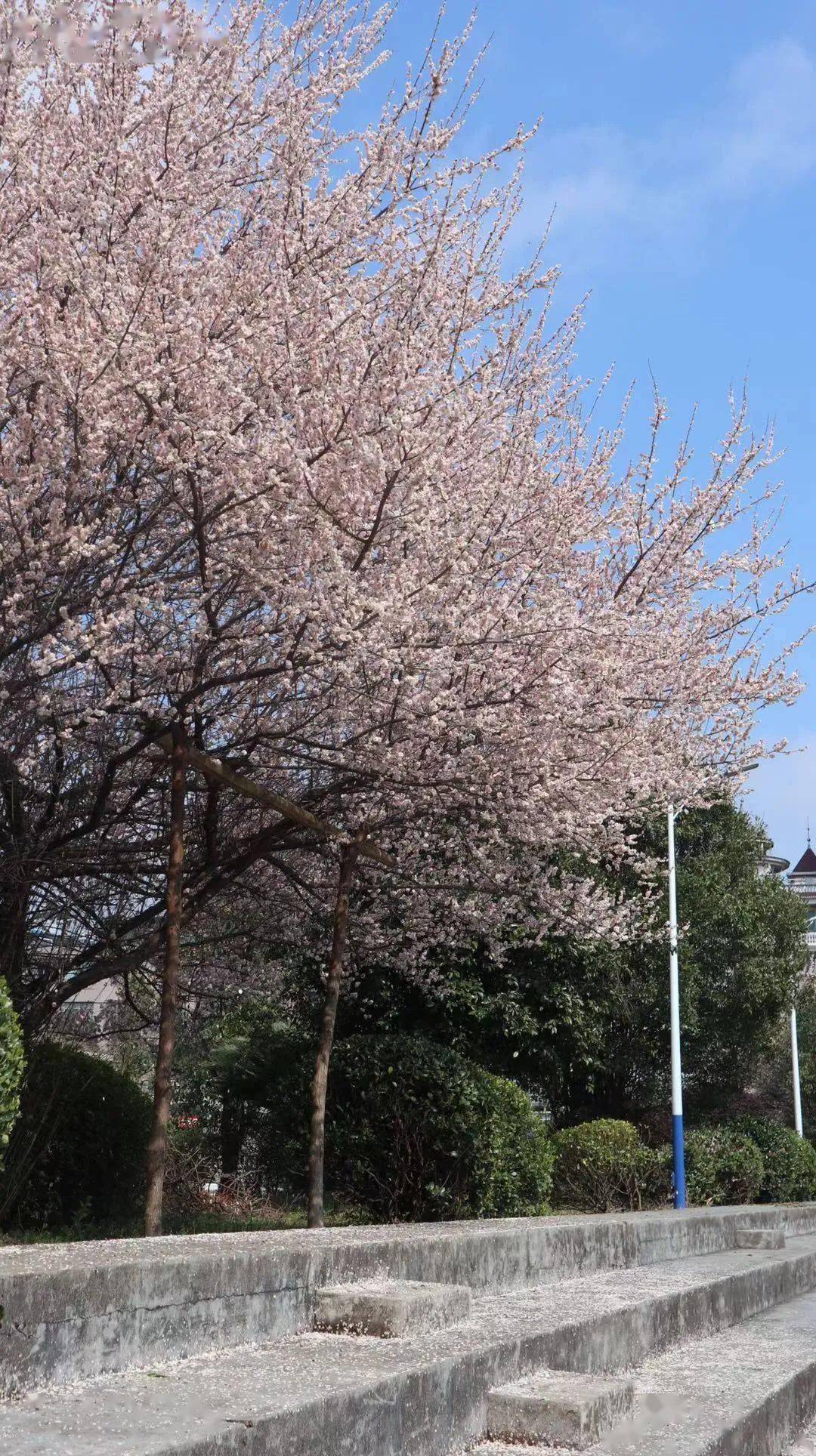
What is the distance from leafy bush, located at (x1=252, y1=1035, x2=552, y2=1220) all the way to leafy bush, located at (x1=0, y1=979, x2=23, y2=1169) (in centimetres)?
542

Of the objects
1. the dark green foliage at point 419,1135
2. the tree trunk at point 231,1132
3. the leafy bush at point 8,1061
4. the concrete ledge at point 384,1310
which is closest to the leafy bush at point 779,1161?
the tree trunk at point 231,1132

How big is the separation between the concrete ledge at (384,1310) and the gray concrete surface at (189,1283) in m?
0.08

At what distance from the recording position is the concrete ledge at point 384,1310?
4.50 meters

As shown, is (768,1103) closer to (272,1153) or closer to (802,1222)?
(802,1222)

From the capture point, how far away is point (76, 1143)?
10.3 m

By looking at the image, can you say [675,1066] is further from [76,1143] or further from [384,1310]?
[384,1310]

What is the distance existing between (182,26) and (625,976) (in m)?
17.5

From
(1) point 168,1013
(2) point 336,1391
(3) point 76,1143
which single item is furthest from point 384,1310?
(3) point 76,1143

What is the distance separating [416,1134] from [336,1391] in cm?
765

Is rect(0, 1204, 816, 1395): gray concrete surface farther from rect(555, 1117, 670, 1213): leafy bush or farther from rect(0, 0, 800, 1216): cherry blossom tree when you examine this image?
rect(555, 1117, 670, 1213): leafy bush

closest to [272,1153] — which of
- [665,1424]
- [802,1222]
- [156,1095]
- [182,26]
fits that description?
[156,1095]

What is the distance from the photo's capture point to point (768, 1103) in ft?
126

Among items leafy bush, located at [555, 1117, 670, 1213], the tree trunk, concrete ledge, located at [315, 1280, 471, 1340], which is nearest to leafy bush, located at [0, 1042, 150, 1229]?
the tree trunk

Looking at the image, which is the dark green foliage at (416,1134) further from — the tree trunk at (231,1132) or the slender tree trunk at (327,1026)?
the tree trunk at (231,1132)
